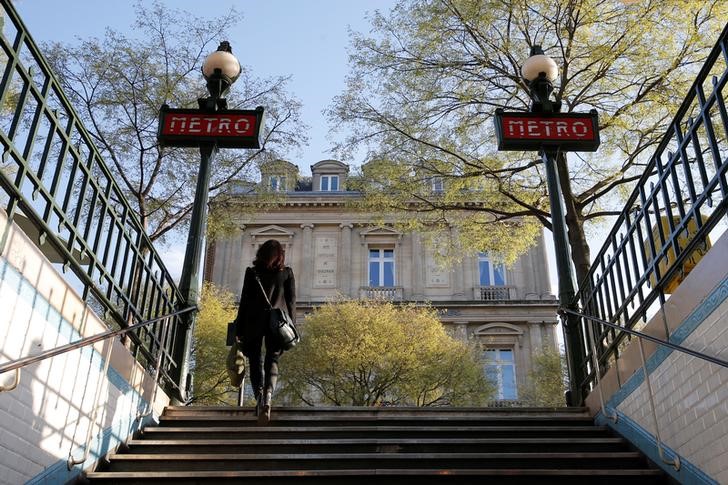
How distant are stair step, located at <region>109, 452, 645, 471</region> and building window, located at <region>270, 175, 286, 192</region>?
559 inches

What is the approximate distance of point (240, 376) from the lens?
736 centimetres

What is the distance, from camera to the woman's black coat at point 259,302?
6.71m

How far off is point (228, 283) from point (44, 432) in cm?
3059

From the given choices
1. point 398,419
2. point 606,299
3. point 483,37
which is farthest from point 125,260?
point 483,37

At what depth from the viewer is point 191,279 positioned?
8.34m

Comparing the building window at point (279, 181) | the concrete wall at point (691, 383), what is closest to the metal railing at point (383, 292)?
the building window at point (279, 181)

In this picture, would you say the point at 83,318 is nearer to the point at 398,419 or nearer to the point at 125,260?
the point at 125,260

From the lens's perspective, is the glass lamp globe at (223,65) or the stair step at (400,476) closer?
the stair step at (400,476)

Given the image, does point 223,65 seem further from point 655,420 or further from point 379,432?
point 655,420

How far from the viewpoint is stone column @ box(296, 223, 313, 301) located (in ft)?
113

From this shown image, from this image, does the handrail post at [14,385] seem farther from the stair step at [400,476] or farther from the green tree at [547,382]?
the green tree at [547,382]

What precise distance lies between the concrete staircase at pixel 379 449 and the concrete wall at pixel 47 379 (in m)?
0.38

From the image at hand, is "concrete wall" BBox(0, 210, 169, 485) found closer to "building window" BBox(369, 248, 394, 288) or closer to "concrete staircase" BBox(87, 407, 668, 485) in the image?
"concrete staircase" BBox(87, 407, 668, 485)

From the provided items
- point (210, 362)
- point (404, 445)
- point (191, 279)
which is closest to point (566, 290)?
point (404, 445)
